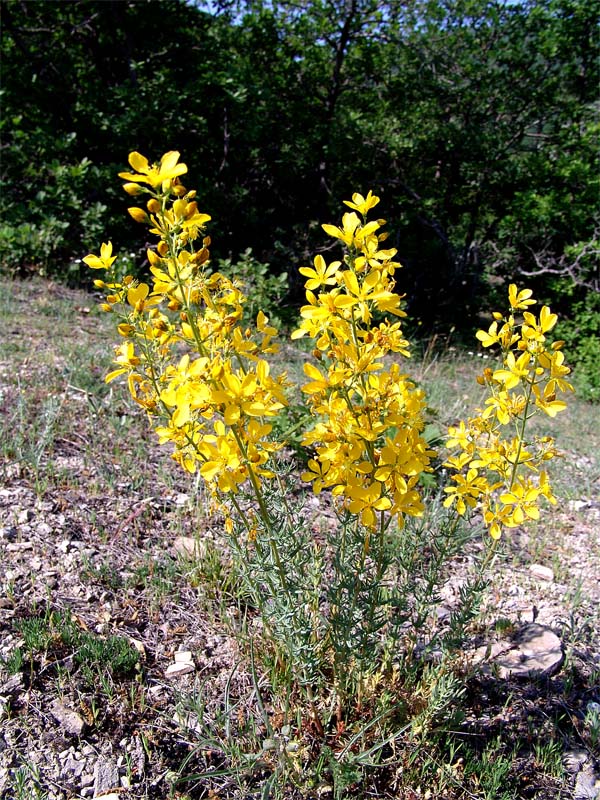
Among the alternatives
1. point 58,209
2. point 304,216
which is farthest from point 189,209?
point 304,216

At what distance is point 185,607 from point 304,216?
25.0ft

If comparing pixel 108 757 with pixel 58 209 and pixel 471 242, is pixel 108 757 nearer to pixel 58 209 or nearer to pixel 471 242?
pixel 58 209

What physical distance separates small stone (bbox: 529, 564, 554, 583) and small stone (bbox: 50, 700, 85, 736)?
2.16 metres

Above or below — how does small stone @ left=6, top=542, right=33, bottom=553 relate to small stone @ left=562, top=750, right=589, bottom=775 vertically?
above

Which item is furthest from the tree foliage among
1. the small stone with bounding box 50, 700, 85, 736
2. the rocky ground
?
the small stone with bounding box 50, 700, 85, 736

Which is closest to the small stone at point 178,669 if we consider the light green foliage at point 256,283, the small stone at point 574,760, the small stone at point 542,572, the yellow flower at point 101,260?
the small stone at point 574,760

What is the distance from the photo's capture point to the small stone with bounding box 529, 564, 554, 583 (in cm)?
290

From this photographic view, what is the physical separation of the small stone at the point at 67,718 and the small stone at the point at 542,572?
2.16 metres

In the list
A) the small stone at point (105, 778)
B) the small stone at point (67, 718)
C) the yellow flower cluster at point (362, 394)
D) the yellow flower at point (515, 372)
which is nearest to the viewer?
the yellow flower cluster at point (362, 394)

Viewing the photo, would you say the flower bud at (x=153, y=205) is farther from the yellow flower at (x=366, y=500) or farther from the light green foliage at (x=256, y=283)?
the light green foliage at (x=256, y=283)

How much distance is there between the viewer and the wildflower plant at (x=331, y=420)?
134 centimetres

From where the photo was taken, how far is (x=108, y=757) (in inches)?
71.3

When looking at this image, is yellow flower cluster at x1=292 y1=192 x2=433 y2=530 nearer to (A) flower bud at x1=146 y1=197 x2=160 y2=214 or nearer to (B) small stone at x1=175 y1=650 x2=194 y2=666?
(A) flower bud at x1=146 y1=197 x2=160 y2=214

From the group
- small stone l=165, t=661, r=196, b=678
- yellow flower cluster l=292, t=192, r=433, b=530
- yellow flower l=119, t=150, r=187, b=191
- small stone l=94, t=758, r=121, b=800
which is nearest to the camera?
yellow flower l=119, t=150, r=187, b=191
